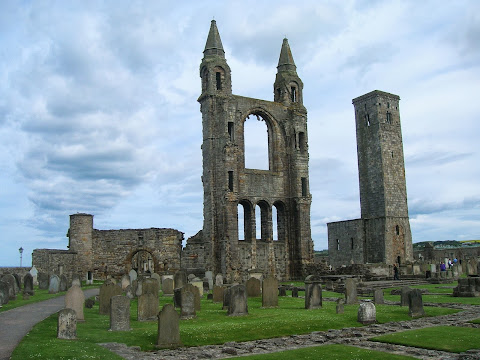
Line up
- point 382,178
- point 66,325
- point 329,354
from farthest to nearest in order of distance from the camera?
point 382,178 → point 66,325 → point 329,354

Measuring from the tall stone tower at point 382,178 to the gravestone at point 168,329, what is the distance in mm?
35972

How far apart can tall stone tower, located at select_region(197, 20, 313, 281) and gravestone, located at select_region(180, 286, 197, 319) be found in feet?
54.4

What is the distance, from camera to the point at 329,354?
1010cm

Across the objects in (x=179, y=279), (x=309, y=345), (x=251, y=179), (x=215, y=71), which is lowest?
(x=309, y=345)

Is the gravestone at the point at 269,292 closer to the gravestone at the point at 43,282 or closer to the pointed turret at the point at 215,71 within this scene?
the gravestone at the point at 43,282

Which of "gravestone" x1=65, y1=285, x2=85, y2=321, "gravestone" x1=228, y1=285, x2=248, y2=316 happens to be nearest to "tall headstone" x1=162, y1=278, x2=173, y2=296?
"gravestone" x1=228, y1=285, x2=248, y2=316

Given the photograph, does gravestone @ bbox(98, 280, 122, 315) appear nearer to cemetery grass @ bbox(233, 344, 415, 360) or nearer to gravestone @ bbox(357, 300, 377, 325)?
cemetery grass @ bbox(233, 344, 415, 360)

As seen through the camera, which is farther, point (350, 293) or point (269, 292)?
point (350, 293)

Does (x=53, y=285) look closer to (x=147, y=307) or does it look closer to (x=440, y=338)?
(x=147, y=307)

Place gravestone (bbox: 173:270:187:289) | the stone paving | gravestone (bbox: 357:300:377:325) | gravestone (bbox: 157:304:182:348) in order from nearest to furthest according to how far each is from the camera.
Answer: the stone paving < gravestone (bbox: 157:304:182:348) < gravestone (bbox: 357:300:377:325) < gravestone (bbox: 173:270:187:289)

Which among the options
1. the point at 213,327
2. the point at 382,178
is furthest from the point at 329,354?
the point at 382,178

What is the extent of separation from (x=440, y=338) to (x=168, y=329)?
20.9 ft

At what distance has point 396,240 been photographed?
1786 inches

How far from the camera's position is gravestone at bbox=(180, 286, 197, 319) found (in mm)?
14977
